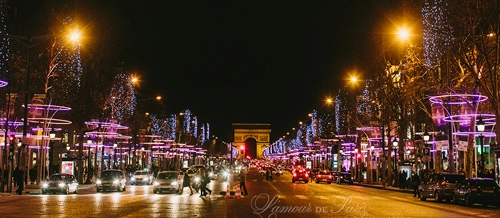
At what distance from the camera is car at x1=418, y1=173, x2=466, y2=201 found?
34.2 meters

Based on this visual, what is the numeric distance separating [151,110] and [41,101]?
49976mm

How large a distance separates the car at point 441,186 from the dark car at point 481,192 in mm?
2379

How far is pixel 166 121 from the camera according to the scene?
99.3 metres

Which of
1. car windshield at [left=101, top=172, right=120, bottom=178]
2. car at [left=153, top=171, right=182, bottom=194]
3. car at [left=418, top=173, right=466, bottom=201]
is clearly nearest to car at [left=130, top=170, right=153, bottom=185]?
car windshield at [left=101, top=172, right=120, bottom=178]

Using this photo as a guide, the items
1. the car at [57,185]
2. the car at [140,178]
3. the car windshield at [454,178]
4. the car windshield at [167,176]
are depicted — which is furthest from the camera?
the car at [140,178]

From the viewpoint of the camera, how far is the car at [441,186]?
34219 mm

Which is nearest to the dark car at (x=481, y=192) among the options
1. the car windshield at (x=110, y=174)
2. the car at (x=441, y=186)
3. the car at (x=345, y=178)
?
the car at (x=441, y=186)

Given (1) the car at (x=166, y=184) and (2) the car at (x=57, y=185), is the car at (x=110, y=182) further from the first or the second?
(1) the car at (x=166, y=184)

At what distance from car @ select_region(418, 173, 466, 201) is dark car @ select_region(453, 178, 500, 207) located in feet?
7.81

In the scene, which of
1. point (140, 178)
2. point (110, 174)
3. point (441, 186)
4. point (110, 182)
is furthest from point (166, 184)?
point (140, 178)

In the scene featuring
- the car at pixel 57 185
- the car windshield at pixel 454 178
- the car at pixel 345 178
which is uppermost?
the car windshield at pixel 454 178

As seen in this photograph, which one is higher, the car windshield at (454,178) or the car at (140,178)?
the car windshield at (454,178)

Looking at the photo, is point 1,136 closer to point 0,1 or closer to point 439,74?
point 0,1

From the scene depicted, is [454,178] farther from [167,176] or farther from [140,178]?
[140,178]
